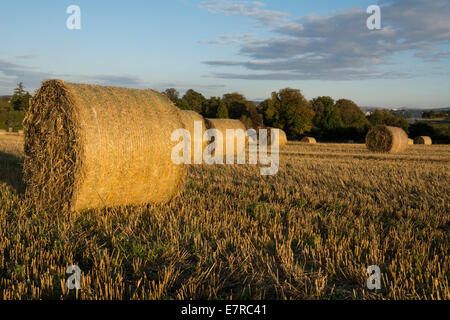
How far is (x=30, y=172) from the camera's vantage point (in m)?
7.51

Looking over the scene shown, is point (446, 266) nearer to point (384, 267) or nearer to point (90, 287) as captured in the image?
point (384, 267)

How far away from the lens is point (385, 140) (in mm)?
21312

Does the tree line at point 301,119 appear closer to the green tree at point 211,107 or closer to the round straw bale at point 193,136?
the green tree at point 211,107

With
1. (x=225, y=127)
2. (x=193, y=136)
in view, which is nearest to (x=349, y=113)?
(x=225, y=127)

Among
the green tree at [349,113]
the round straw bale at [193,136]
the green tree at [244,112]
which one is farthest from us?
the green tree at [349,113]

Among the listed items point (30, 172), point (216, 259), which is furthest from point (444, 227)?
point (30, 172)

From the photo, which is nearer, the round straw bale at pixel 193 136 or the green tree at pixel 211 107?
the round straw bale at pixel 193 136

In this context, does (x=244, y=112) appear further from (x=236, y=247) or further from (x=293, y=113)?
(x=236, y=247)

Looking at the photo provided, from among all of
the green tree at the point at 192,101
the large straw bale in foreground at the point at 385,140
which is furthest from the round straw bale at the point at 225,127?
the green tree at the point at 192,101

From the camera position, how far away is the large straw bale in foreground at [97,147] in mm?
6398

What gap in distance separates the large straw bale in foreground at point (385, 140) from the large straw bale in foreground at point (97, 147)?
16679 millimetres

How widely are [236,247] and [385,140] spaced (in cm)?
1881

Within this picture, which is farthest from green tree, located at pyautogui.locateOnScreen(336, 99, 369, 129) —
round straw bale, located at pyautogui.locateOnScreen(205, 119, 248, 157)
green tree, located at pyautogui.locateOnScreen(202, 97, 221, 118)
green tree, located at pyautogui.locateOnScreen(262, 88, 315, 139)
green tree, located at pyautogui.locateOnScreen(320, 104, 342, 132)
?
round straw bale, located at pyautogui.locateOnScreen(205, 119, 248, 157)

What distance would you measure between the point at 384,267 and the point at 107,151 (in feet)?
14.6
